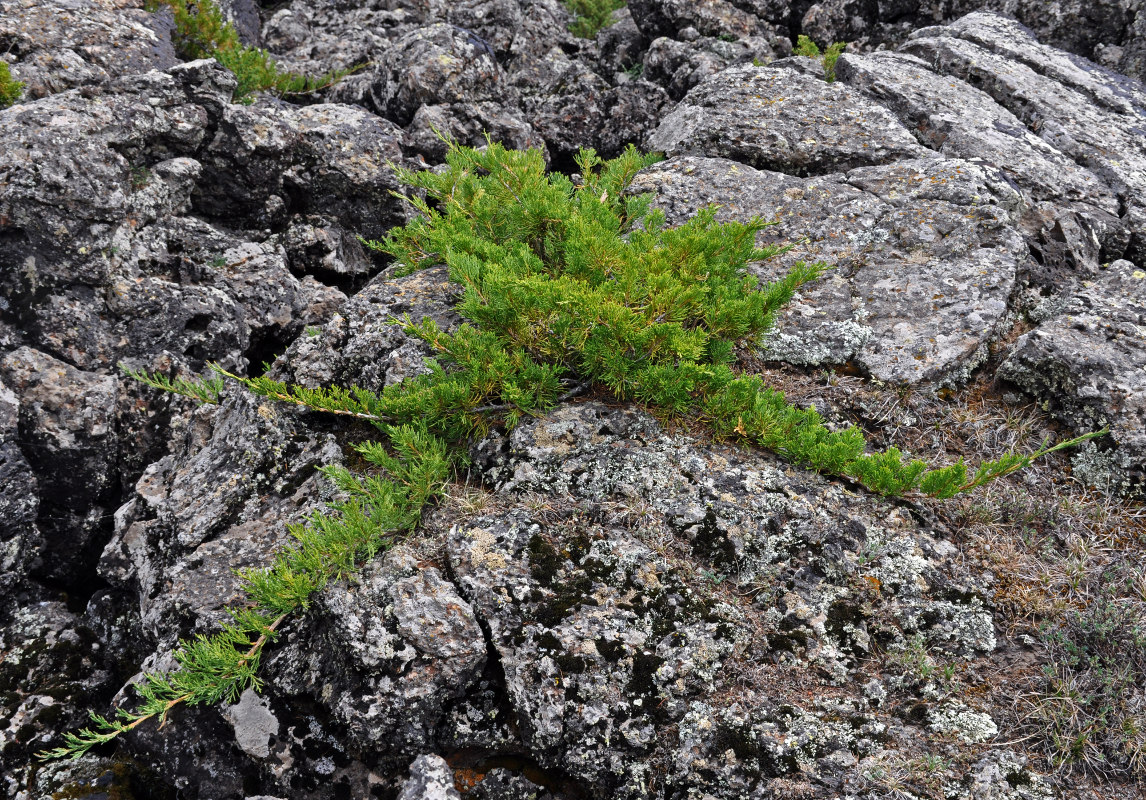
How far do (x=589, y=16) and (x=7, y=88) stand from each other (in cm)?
876

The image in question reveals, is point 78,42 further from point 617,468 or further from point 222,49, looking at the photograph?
point 617,468

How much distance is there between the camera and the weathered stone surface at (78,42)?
23.1 feet

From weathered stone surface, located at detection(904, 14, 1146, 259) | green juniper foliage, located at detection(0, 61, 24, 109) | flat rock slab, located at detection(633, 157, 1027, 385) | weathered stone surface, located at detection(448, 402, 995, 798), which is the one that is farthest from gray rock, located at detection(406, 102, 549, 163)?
weathered stone surface, located at detection(448, 402, 995, 798)

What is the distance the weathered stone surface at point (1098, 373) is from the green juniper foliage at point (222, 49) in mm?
8567

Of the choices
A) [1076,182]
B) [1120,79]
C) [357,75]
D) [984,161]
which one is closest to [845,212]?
[984,161]

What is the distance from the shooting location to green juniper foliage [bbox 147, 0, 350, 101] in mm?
8141

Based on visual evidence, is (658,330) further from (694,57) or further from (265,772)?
(694,57)

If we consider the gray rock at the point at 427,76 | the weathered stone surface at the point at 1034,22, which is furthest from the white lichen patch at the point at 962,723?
the weathered stone surface at the point at 1034,22

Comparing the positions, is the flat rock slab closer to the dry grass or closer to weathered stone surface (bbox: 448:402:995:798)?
the dry grass

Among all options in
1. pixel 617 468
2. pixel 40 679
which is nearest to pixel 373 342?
pixel 617 468

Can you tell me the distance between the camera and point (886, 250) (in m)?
5.43

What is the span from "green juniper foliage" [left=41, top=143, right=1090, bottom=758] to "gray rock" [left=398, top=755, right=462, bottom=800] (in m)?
0.94

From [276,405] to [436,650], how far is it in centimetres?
226

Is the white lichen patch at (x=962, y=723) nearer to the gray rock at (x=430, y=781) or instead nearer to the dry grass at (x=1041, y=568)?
the dry grass at (x=1041, y=568)
